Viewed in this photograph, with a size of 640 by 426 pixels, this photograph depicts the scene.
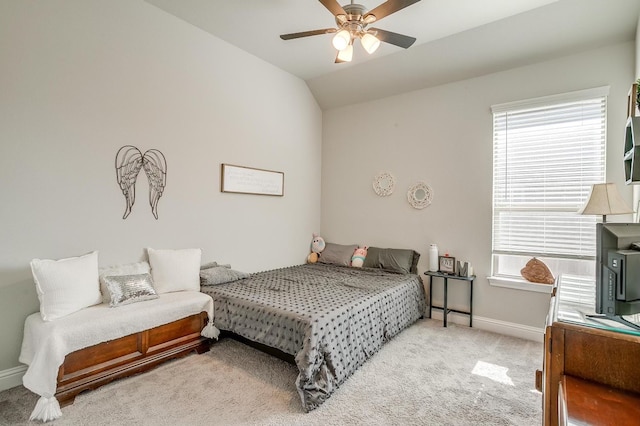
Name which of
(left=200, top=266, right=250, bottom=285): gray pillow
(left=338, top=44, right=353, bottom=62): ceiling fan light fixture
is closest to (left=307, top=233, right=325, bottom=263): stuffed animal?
(left=200, top=266, right=250, bottom=285): gray pillow

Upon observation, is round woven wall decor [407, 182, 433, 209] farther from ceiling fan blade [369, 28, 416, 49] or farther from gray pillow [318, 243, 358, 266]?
ceiling fan blade [369, 28, 416, 49]

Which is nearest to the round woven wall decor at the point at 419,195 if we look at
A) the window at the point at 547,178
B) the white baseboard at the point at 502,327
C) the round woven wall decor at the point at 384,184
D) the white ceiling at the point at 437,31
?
the round woven wall decor at the point at 384,184

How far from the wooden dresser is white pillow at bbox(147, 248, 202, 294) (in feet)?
9.21

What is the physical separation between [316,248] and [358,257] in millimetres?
740

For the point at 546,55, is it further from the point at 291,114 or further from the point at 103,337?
the point at 103,337

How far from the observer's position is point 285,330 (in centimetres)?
Answer: 241

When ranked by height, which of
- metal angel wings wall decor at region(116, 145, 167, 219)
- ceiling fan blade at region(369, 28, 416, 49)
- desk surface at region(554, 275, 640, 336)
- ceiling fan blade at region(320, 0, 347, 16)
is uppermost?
ceiling fan blade at region(320, 0, 347, 16)

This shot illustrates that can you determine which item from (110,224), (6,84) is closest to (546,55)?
(110,224)

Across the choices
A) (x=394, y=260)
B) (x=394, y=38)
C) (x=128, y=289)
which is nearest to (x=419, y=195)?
(x=394, y=260)

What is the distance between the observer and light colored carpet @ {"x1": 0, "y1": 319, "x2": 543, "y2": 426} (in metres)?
2.02

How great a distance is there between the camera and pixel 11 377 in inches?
92.0

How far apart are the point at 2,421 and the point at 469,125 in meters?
4.66

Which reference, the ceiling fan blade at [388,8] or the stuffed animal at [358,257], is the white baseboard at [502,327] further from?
the ceiling fan blade at [388,8]

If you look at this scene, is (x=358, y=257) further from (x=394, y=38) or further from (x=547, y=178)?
(x=394, y=38)
